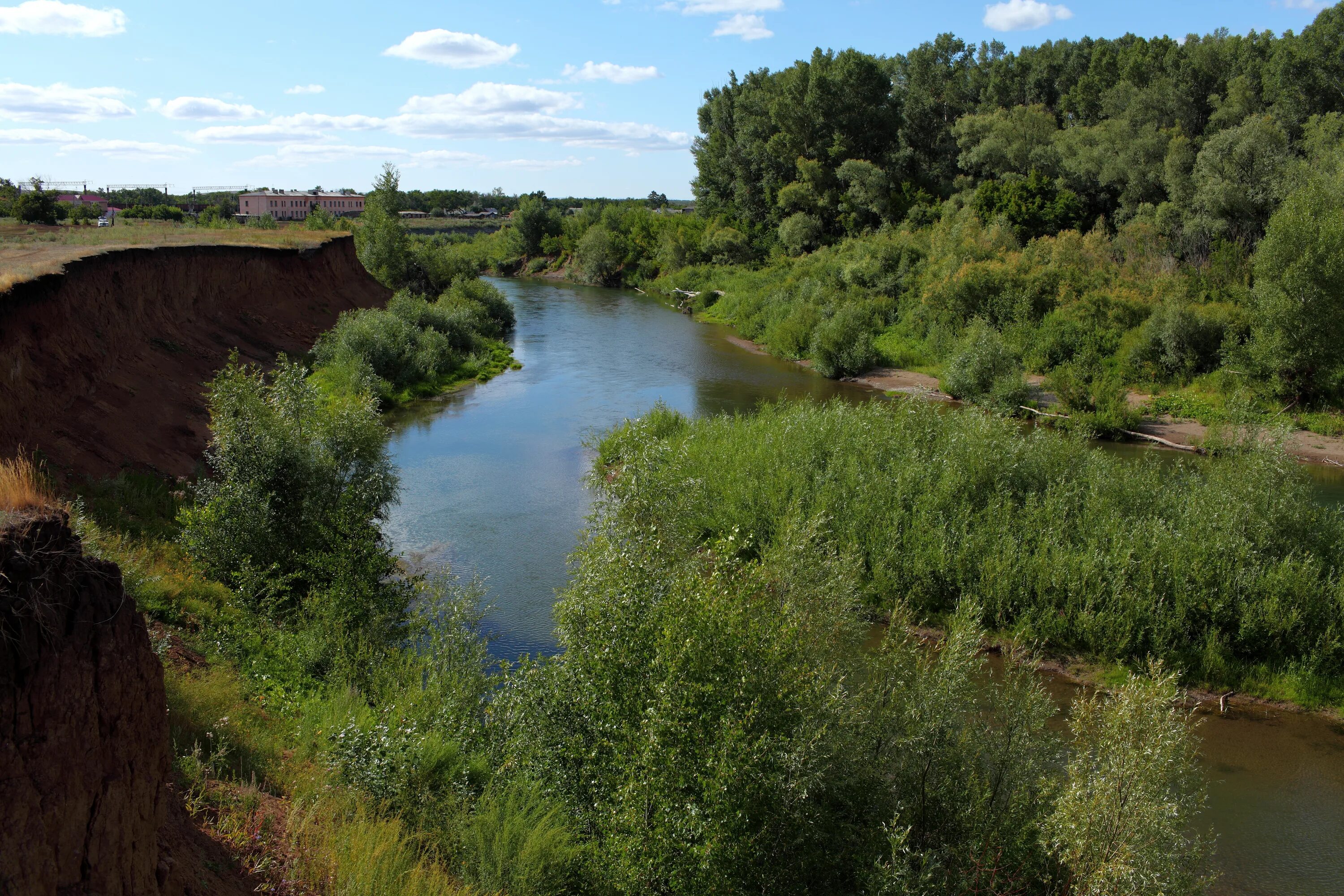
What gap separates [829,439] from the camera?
62.7ft

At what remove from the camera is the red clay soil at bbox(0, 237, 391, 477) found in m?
16.3

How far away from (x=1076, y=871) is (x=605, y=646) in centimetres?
451

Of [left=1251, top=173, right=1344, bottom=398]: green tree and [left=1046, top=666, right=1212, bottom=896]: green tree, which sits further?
[left=1251, top=173, right=1344, bottom=398]: green tree

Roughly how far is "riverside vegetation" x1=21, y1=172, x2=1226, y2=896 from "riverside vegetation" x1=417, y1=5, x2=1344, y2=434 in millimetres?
14499

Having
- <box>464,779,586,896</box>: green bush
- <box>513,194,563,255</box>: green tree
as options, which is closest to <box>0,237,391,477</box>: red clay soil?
<box>464,779,586,896</box>: green bush

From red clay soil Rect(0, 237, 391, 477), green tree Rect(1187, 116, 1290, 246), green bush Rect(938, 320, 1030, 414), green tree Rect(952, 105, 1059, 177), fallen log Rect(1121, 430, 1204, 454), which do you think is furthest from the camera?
green tree Rect(952, 105, 1059, 177)

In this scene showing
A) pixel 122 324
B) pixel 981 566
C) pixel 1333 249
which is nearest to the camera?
pixel 981 566

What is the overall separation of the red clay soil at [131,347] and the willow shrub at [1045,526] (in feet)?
33.3

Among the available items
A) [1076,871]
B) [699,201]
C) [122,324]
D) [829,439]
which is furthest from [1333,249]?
[699,201]

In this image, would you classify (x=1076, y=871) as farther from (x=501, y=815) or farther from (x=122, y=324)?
(x=122, y=324)

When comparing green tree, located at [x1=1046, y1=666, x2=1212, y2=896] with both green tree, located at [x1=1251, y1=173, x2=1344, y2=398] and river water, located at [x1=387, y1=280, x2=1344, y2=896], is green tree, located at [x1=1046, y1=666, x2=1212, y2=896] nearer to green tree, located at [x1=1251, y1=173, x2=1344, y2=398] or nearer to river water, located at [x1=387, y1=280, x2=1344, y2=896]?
river water, located at [x1=387, y1=280, x2=1344, y2=896]

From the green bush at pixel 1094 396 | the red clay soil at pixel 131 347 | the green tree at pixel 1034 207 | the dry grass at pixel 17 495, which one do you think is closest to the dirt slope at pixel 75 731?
the dry grass at pixel 17 495

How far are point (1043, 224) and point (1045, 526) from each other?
3177cm

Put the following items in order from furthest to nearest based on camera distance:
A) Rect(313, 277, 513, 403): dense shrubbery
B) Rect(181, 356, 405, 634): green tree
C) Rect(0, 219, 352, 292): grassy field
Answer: Rect(313, 277, 513, 403): dense shrubbery → Rect(0, 219, 352, 292): grassy field → Rect(181, 356, 405, 634): green tree
